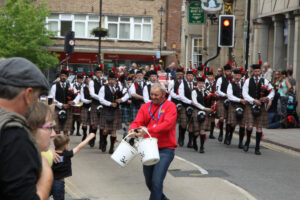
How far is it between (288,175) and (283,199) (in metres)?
2.19

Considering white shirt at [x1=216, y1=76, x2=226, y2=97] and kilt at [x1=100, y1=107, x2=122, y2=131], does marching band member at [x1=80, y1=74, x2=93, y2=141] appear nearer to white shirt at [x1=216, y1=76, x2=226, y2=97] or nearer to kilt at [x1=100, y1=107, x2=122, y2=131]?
kilt at [x1=100, y1=107, x2=122, y2=131]

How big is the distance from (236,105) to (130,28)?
3659 centimetres

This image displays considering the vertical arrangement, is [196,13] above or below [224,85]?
above

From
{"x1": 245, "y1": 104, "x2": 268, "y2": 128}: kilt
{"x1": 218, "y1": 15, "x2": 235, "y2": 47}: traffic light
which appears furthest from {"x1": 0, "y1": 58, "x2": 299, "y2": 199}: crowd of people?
{"x1": 218, "y1": 15, "x2": 235, "y2": 47}: traffic light

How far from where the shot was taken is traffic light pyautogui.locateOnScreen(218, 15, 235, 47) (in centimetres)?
1647

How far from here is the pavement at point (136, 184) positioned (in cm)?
825

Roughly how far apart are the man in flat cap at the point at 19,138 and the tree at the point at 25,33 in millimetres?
Result: 42226

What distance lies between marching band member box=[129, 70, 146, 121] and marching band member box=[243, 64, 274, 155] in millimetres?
2831

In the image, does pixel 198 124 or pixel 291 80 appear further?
pixel 291 80

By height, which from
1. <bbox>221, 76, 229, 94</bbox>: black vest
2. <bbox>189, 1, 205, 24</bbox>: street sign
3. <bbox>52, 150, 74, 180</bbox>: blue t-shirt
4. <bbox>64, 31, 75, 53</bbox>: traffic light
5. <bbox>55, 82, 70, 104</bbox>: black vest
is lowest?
<bbox>52, 150, 74, 180</bbox>: blue t-shirt

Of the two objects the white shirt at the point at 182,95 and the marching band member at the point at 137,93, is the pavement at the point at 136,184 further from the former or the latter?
the marching band member at the point at 137,93

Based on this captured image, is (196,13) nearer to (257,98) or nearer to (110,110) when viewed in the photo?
(257,98)

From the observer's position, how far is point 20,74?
8.25 ft

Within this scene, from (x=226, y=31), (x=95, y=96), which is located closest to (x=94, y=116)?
(x=95, y=96)
